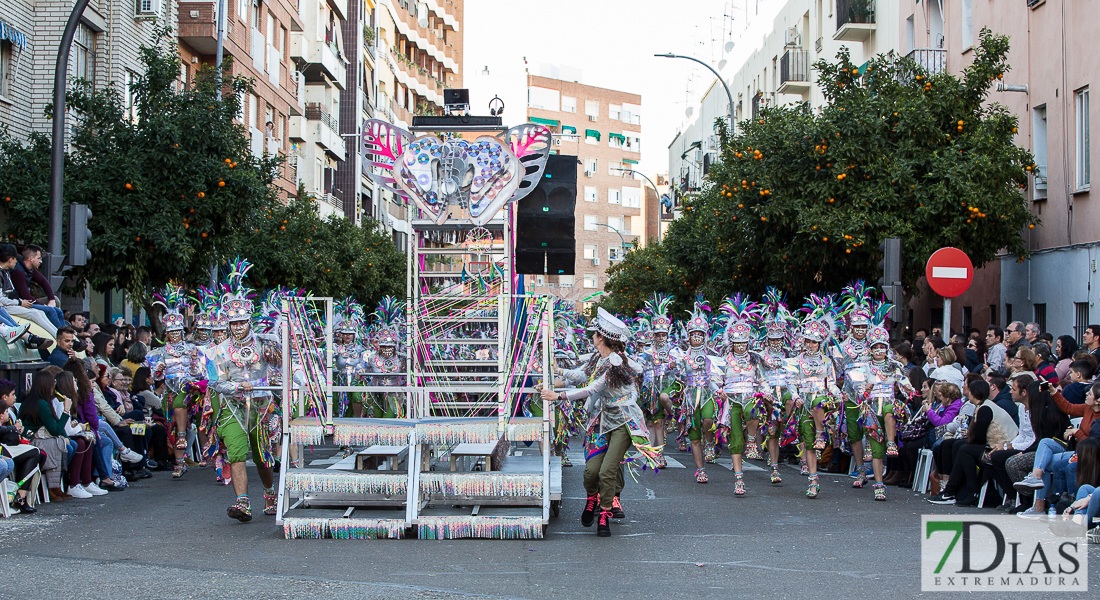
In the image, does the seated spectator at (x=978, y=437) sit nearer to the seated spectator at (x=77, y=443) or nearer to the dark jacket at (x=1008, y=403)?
the dark jacket at (x=1008, y=403)

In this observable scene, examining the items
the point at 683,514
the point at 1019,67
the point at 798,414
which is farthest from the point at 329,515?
the point at 1019,67

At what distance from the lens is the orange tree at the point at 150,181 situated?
19953 millimetres

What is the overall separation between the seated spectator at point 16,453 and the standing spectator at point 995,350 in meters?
11.3

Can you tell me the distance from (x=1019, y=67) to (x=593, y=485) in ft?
58.1

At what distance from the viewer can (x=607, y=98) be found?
102188 millimetres

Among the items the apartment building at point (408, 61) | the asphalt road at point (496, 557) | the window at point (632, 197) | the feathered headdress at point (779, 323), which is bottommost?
the asphalt road at point (496, 557)

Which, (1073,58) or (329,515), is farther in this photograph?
(1073,58)

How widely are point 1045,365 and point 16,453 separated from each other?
33.3ft

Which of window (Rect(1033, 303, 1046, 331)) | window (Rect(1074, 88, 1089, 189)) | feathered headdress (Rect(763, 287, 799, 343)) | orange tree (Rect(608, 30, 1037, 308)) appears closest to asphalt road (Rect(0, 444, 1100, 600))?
feathered headdress (Rect(763, 287, 799, 343))

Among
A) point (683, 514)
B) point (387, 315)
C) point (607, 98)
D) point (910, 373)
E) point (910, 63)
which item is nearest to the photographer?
point (683, 514)

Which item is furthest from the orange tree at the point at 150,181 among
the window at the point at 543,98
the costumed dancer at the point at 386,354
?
the window at the point at 543,98

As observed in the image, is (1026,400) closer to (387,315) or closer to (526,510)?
(526,510)

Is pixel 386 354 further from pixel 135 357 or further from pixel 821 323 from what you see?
pixel 821 323

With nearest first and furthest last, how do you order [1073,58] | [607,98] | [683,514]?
1. [683,514]
2. [1073,58]
3. [607,98]
